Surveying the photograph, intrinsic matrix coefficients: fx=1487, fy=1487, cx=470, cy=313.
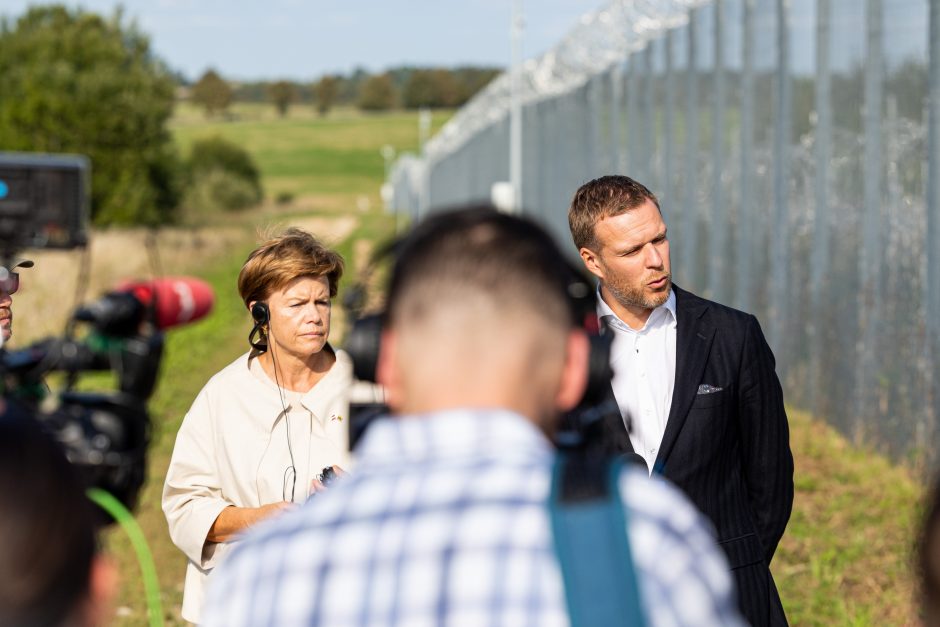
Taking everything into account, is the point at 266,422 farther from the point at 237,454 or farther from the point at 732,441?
the point at 732,441

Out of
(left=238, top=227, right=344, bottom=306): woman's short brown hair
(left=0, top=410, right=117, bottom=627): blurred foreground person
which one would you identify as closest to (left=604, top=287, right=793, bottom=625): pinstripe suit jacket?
(left=238, top=227, right=344, bottom=306): woman's short brown hair

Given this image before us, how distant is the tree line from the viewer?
440 feet

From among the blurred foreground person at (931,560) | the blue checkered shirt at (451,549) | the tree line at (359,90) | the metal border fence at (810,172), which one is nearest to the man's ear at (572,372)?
the blue checkered shirt at (451,549)

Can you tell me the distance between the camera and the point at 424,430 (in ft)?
6.19

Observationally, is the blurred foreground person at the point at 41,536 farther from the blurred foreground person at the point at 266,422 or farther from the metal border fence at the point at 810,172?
the metal border fence at the point at 810,172

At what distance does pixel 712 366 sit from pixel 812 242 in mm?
7078

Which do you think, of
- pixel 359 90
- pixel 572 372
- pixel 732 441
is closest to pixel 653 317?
pixel 732 441

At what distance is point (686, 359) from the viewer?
4.11 meters

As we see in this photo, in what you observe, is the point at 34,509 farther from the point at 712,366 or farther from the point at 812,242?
the point at 812,242

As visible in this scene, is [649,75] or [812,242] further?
[649,75]

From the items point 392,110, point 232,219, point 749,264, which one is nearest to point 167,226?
point 232,219

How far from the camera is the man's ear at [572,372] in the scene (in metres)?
1.98

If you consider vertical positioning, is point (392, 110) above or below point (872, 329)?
above

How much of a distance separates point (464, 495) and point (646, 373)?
2.44 meters
